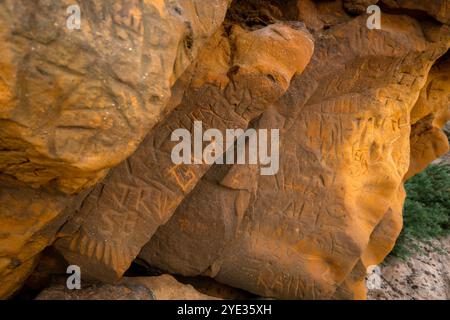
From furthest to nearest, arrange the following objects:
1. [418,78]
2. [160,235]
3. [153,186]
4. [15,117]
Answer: [418,78], [160,235], [153,186], [15,117]

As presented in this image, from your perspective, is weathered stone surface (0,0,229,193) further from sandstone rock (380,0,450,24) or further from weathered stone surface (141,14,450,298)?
sandstone rock (380,0,450,24)

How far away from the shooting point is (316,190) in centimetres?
266

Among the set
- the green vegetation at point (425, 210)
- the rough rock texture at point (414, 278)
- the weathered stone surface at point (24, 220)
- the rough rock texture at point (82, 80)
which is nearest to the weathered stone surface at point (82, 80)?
the rough rock texture at point (82, 80)

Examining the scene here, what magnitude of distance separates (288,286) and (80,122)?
6.00ft

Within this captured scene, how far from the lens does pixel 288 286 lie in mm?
2617

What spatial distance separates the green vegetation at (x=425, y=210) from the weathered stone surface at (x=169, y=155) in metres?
4.31

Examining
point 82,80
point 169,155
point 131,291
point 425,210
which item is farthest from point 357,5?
point 425,210

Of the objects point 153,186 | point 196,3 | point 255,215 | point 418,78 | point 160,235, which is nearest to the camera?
point 196,3

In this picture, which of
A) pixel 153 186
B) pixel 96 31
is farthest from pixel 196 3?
pixel 153 186

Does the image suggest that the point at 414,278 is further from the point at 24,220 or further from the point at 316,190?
the point at 24,220

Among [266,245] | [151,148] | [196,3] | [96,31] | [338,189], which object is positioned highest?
[196,3]

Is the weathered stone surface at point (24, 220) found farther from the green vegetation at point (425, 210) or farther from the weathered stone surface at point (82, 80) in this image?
the green vegetation at point (425, 210)

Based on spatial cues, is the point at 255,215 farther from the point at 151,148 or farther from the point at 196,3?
the point at 196,3

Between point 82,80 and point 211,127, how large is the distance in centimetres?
90
